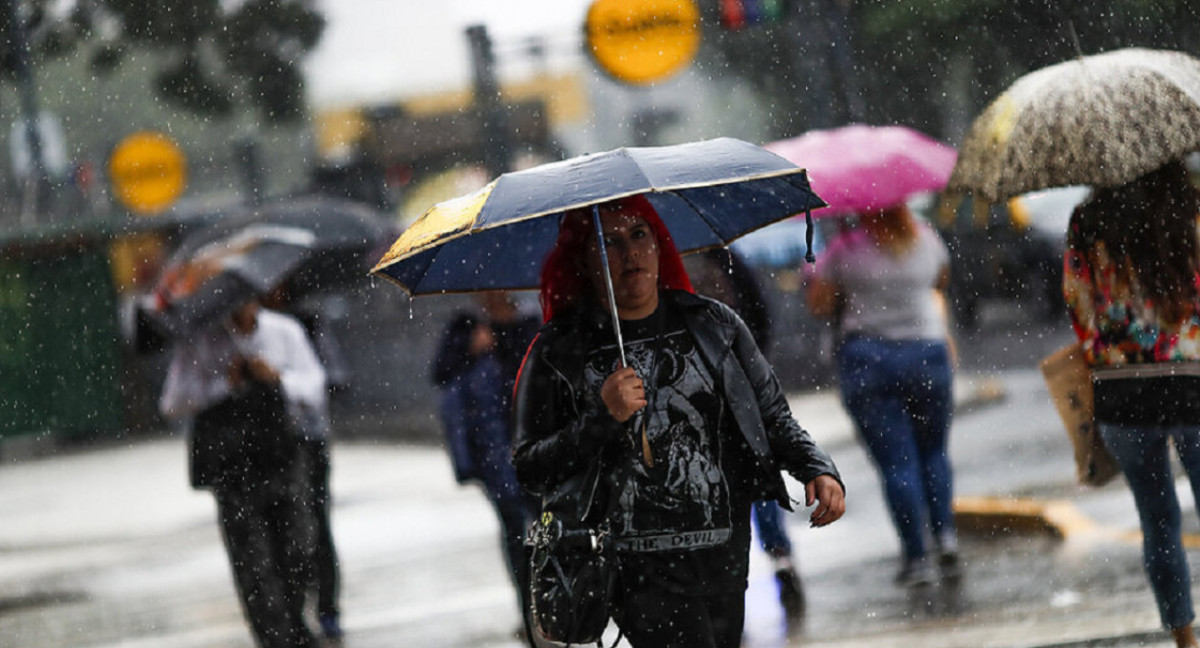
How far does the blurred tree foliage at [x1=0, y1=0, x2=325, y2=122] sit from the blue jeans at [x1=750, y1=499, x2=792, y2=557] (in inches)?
471

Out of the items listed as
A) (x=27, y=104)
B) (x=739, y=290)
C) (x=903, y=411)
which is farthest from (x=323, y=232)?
(x=27, y=104)

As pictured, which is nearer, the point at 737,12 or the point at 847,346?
the point at 847,346

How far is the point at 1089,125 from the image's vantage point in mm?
4906

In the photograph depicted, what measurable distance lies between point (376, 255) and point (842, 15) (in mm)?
5115

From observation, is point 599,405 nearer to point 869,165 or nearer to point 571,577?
point 571,577

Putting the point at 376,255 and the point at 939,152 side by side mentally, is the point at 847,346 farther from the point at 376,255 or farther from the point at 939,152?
the point at 376,255

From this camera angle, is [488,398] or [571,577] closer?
[571,577]

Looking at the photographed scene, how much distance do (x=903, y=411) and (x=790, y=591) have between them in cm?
91

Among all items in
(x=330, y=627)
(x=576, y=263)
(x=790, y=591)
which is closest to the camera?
(x=576, y=263)

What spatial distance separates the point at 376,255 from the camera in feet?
34.6

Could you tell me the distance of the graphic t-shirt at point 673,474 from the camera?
148 inches

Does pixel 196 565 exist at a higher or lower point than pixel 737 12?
lower

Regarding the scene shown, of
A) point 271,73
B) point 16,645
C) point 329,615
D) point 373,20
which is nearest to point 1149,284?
point 329,615

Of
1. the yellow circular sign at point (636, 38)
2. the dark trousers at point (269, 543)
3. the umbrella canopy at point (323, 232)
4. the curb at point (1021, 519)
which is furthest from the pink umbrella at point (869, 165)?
the yellow circular sign at point (636, 38)
